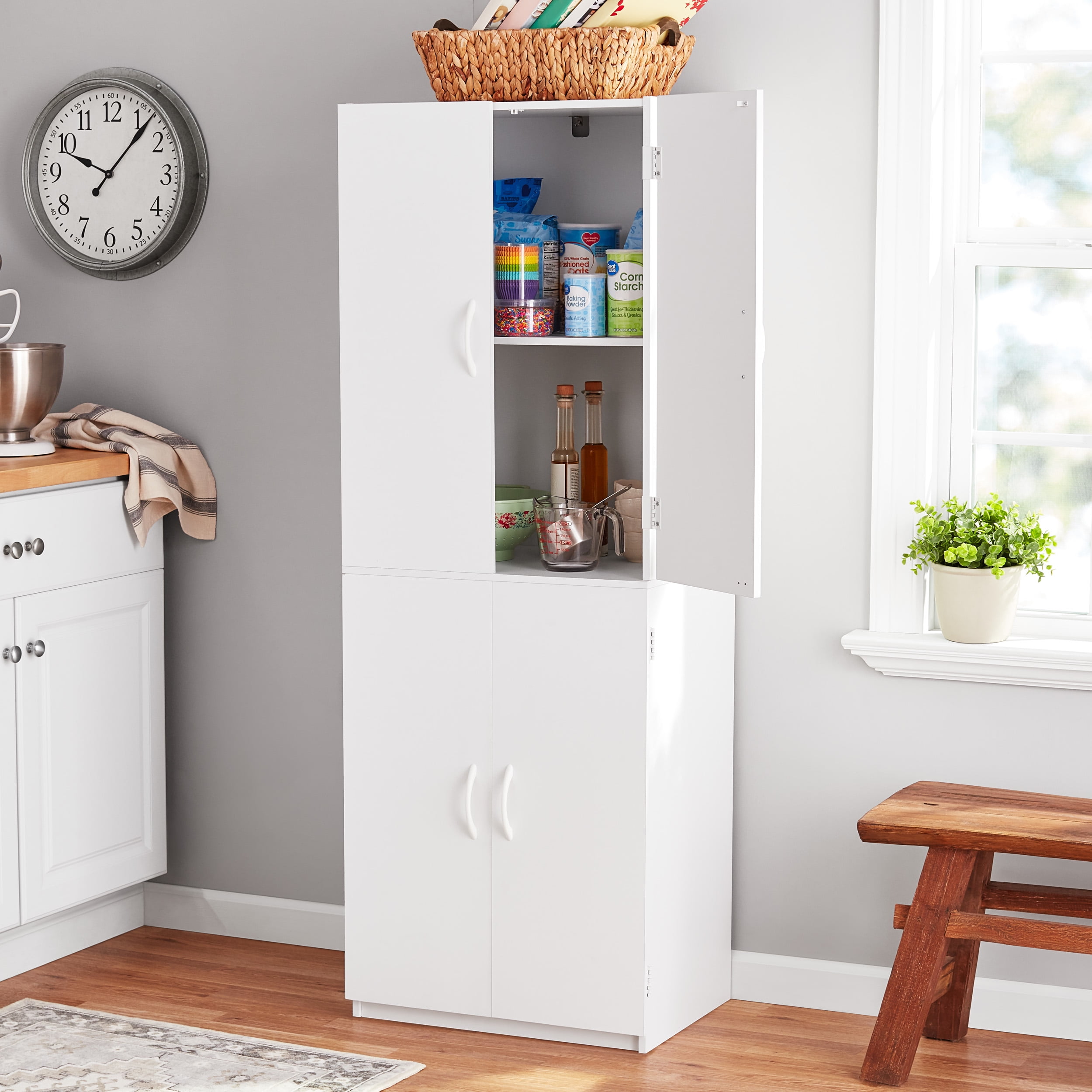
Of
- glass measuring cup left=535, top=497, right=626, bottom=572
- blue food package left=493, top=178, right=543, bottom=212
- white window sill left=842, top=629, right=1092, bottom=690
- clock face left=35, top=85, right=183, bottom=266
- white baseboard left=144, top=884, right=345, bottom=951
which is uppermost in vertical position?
clock face left=35, top=85, right=183, bottom=266

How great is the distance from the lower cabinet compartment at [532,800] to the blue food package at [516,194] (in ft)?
2.38

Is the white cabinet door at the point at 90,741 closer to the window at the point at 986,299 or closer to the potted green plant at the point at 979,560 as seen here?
the window at the point at 986,299

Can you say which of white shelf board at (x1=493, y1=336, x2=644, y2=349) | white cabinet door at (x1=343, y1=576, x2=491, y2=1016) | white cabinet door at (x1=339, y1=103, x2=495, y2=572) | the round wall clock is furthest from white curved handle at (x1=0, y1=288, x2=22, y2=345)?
white shelf board at (x1=493, y1=336, x2=644, y2=349)

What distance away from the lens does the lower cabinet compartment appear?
258 cm

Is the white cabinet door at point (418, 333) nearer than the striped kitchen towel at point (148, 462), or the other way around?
the white cabinet door at point (418, 333)

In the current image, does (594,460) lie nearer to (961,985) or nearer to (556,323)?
(556,323)

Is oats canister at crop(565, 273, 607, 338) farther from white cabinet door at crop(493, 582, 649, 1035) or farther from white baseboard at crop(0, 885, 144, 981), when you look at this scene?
white baseboard at crop(0, 885, 144, 981)

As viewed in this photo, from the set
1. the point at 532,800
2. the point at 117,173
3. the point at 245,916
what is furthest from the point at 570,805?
the point at 117,173

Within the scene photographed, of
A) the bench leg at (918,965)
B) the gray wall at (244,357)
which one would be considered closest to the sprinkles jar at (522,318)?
the gray wall at (244,357)

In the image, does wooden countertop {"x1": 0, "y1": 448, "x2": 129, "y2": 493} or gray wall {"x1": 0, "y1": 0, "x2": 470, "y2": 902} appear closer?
wooden countertop {"x1": 0, "y1": 448, "x2": 129, "y2": 493}

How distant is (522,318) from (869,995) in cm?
147

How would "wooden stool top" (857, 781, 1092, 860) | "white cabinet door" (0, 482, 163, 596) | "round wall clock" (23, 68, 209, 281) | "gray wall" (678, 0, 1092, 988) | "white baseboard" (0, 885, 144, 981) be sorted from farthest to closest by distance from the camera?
"round wall clock" (23, 68, 209, 281), "white baseboard" (0, 885, 144, 981), "white cabinet door" (0, 482, 163, 596), "gray wall" (678, 0, 1092, 988), "wooden stool top" (857, 781, 1092, 860)

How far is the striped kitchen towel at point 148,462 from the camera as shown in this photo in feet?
10.0

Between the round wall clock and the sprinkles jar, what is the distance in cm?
89
